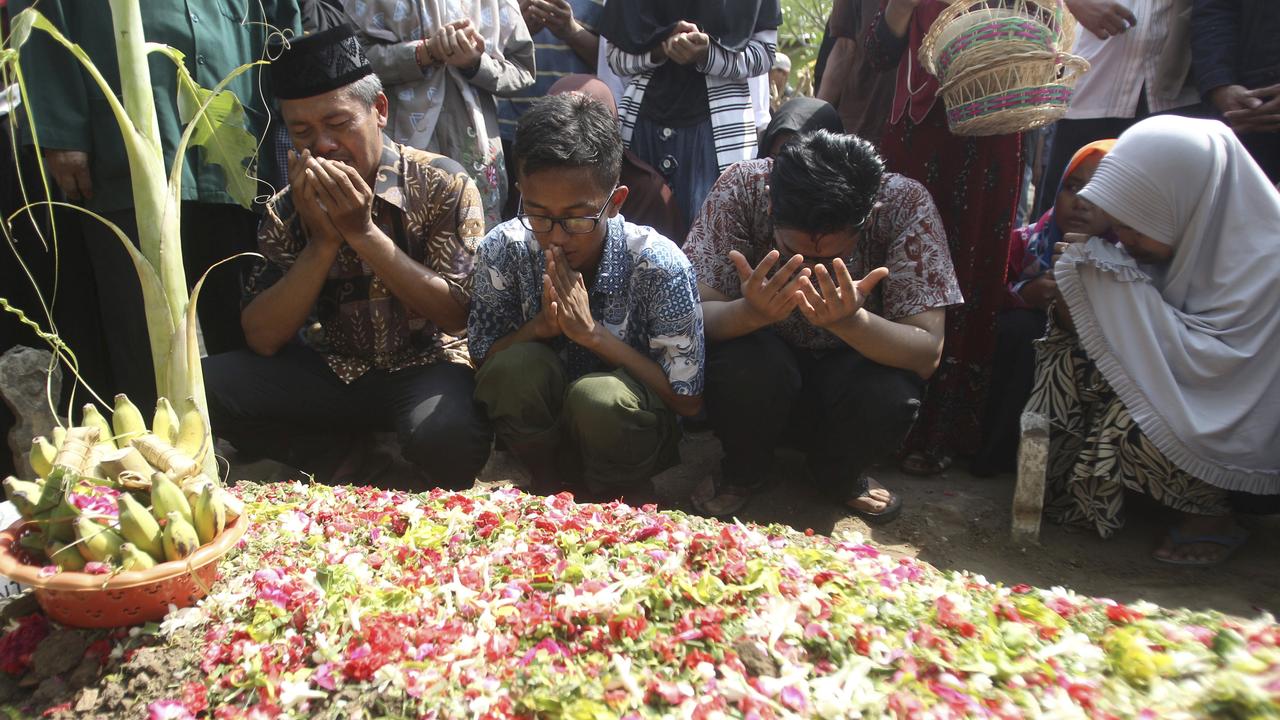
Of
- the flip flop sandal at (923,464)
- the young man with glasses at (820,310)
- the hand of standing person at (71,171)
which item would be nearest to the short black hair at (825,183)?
the young man with glasses at (820,310)

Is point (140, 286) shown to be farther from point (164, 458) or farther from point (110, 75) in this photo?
point (164, 458)

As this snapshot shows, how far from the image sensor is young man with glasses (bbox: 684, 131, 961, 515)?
104 inches

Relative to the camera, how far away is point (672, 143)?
3869mm

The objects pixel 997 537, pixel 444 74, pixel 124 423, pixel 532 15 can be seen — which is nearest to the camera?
pixel 124 423

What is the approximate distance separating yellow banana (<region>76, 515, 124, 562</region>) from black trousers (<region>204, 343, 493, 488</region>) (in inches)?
50.7

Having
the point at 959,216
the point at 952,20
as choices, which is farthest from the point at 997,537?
the point at 952,20

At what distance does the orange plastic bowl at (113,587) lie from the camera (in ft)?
4.65

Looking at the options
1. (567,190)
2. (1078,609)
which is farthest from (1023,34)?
(1078,609)

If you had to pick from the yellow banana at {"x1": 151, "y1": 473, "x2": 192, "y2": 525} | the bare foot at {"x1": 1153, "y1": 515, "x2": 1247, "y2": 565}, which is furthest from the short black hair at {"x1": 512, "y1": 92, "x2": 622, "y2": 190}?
the bare foot at {"x1": 1153, "y1": 515, "x2": 1247, "y2": 565}

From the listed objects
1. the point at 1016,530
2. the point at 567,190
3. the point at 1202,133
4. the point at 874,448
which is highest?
the point at 1202,133

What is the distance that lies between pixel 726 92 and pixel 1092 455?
224 centimetres

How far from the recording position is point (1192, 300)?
115 inches

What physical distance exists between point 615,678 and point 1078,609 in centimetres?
97

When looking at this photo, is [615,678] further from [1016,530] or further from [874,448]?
[1016,530]
